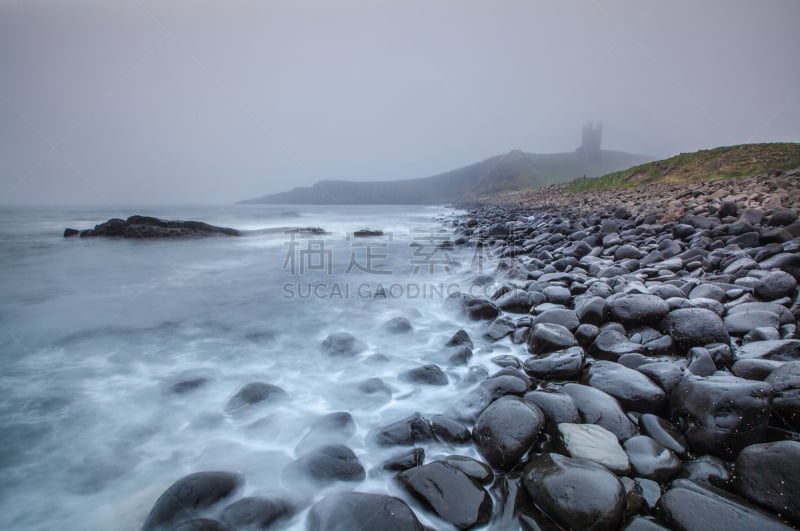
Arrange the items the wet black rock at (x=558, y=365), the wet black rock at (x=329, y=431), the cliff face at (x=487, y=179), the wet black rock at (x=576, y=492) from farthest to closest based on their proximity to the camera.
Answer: the cliff face at (x=487, y=179)
the wet black rock at (x=558, y=365)
the wet black rock at (x=329, y=431)
the wet black rock at (x=576, y=492)

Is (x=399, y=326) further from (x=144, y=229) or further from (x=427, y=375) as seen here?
(x=144, y=229)

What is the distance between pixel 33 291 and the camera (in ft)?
21.6

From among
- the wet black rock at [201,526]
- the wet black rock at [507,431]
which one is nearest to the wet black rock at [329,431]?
the wet black rock at [201,526]

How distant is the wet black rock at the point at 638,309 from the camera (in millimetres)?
3105

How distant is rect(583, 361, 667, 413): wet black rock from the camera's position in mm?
2178

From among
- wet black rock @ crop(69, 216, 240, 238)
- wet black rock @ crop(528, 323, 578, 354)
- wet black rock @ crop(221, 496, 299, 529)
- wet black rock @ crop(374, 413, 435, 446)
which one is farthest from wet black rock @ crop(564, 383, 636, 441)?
wet black rock @ crop(69, 216, 240, 238)

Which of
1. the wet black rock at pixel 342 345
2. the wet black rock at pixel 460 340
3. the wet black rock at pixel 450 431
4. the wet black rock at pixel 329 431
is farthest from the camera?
the wet black rock at pixel 342 345

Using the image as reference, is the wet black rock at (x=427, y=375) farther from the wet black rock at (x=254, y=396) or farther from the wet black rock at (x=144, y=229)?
the wet black rock at (x=144, y=229)

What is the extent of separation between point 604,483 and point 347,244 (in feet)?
42.4

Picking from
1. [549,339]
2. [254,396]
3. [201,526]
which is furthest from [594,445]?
[254,396]

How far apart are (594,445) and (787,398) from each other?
1063 mm

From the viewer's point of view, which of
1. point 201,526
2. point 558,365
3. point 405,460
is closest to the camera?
point 201,526

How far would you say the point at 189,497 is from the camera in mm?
1784

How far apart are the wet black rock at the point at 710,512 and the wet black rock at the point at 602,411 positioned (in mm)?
464
